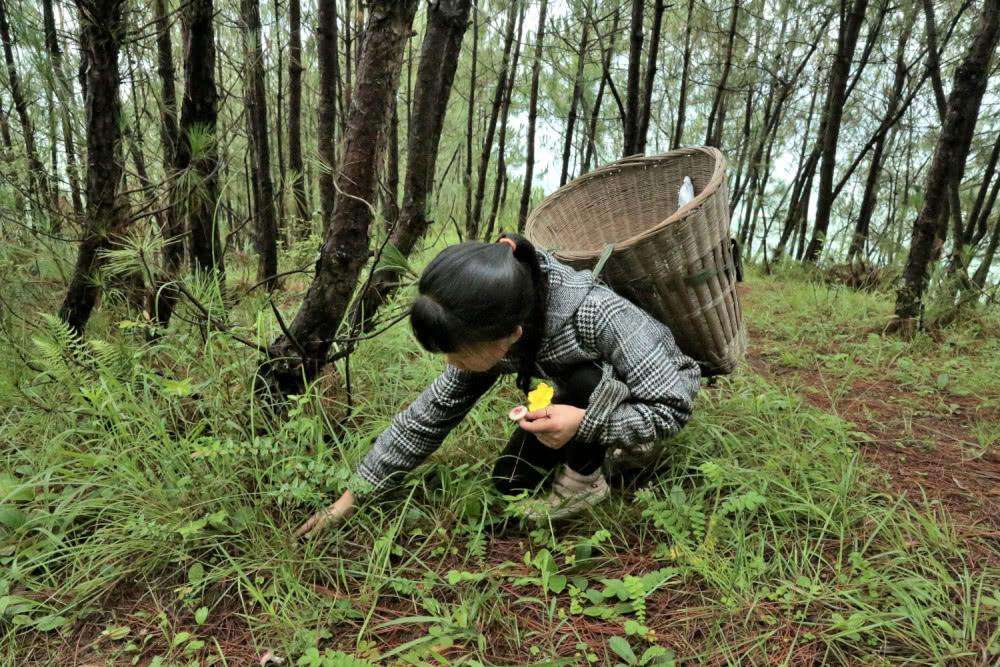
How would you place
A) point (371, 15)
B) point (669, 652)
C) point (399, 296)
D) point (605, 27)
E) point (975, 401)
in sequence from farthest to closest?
point (605, 27), point (399, 296), point (975, 401), point (371, 15), point (669, 652)

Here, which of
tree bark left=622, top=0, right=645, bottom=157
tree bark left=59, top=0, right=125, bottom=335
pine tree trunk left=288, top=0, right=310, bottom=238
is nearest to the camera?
tree bark left=59, top=0, right=125, bottom=335

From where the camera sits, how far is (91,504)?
4.92ft

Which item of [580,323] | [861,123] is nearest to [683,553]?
[580,323]

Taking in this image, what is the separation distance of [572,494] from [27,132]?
119 inches

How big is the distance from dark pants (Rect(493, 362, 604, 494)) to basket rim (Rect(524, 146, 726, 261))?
1.28 feet

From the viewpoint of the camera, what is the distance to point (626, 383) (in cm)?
147

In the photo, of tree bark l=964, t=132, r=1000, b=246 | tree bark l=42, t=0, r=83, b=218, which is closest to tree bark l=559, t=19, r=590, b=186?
tree bark l=42, t=0, r=83, b=218

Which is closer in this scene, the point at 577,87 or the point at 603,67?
the point at 603,67

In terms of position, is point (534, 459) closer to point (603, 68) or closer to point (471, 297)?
point (471, 297)

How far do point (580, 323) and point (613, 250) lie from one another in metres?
0.24

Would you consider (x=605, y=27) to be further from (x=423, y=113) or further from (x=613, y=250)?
(x=613, y=250)

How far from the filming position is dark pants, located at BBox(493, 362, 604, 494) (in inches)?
61.8

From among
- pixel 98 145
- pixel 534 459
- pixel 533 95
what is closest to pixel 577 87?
pixel 533 95

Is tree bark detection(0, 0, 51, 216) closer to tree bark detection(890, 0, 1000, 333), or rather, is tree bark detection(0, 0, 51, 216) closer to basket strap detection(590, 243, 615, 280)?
basket strap detection(590, 243, 615, 280)
